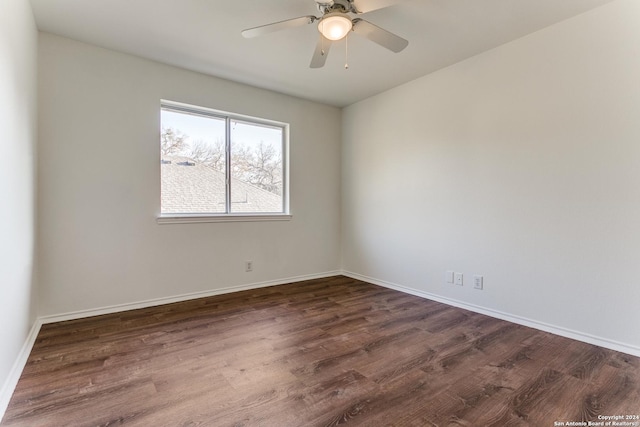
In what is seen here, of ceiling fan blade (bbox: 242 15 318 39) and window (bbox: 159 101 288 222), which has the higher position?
ceiling fan blade (bbox: 242 15 318 39)

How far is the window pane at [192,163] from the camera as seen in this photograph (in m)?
3.27

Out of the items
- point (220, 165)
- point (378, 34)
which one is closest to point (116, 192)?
point (220, 165)

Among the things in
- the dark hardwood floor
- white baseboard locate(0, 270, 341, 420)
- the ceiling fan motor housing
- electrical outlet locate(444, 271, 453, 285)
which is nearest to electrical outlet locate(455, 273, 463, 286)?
electrical outlet locate(444, 271, 453, 285)

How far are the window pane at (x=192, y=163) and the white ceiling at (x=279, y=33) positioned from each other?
592 millimetres

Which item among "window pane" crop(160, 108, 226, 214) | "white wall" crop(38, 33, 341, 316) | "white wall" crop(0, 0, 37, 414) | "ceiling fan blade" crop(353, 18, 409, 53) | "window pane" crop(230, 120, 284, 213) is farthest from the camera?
"window pane" crop(230, 120, 284, 213)

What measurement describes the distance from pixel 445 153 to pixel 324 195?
1.77 m

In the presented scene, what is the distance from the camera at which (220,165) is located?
362cm

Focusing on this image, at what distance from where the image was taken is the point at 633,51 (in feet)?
6.86

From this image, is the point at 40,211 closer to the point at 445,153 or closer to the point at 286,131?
the point at 286,131

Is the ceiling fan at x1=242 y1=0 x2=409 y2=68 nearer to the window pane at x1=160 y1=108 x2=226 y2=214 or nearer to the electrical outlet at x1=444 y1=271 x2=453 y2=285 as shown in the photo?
the window pane at x1=160 y1=108 x2=226 y2=214

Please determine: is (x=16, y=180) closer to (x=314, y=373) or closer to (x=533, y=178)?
(x=314, y=373)

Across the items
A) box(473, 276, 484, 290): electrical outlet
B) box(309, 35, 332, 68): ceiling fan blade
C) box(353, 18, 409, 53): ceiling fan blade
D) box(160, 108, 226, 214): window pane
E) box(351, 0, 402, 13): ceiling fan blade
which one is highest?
box(351, 0, 402, 13): ceiling fan blade

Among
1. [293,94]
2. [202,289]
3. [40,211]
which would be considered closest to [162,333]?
[202,289]

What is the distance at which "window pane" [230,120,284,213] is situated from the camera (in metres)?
3.75
